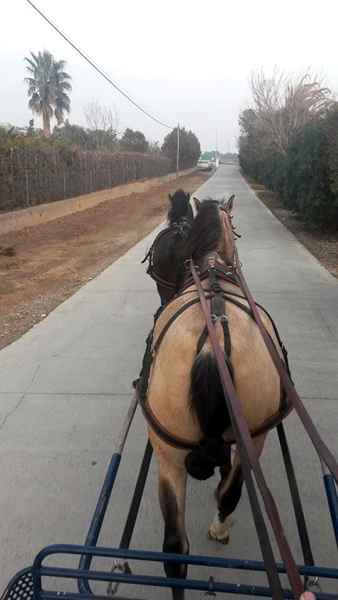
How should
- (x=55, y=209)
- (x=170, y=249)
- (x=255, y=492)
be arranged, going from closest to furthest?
(x=255, y=492), (x=170, y=249), (x=55, y=209)

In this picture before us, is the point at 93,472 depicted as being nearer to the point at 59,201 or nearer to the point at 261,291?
→ the point at 261,291

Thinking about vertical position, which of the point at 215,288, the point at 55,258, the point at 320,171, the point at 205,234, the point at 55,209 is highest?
the point at 320,171

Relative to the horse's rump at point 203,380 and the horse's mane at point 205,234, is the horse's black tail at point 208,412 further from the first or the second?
the horse's mane at point 205,234

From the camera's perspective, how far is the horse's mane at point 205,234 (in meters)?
2.74

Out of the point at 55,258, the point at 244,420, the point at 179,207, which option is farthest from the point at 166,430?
the point at 55,258

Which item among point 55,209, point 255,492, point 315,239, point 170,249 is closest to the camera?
point 255,492

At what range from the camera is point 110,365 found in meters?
4.64

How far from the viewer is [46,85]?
45188 millimetres

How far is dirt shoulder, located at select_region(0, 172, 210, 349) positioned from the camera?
6.74 m

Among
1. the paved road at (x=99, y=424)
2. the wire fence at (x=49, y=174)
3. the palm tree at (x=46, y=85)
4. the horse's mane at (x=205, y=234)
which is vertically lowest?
the paved road at (x=99, y=424)

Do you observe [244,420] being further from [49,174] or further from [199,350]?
[49,174]

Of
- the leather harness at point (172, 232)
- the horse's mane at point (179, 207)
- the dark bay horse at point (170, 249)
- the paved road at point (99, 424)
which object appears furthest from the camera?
the horse's mane at point (179, 207)

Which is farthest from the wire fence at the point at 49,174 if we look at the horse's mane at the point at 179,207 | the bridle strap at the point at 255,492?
the bridle strap at the point at 255,492

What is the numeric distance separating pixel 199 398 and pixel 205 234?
4.36 feet
